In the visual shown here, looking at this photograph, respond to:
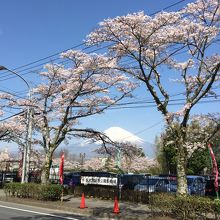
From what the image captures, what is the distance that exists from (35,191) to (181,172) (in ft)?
33.8

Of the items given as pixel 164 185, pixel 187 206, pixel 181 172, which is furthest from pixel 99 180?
pixel 187 206

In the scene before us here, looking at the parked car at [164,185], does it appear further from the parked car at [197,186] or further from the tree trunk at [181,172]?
the tree trunk at [181,172]

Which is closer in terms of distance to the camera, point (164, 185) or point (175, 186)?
point (164, 185)

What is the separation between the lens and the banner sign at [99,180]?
79.3ft

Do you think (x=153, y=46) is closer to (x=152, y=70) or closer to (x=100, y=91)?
(x=152, y=70)

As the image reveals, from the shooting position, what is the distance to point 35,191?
72.0 feet

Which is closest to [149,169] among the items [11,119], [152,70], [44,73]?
[11,119]

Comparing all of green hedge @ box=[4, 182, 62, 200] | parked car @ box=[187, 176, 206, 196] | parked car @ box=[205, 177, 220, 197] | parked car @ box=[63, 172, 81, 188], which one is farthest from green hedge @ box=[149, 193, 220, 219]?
parked car @ box=[63, 172, 81, 188]

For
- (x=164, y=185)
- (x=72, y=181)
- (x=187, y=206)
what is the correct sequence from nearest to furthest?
(x=187, y=206) < (x=164, y=185) < (x=72, y=181)

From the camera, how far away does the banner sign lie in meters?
24.2

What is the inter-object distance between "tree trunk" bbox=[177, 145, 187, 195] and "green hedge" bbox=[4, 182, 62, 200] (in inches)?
356

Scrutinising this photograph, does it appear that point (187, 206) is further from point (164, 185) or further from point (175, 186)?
point (175, 186)

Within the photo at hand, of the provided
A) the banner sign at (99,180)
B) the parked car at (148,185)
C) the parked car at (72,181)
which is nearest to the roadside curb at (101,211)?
the parked car at (148,185)

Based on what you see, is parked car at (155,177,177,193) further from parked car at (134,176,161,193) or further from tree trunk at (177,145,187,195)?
tree trunk at (177,145,187,195)
